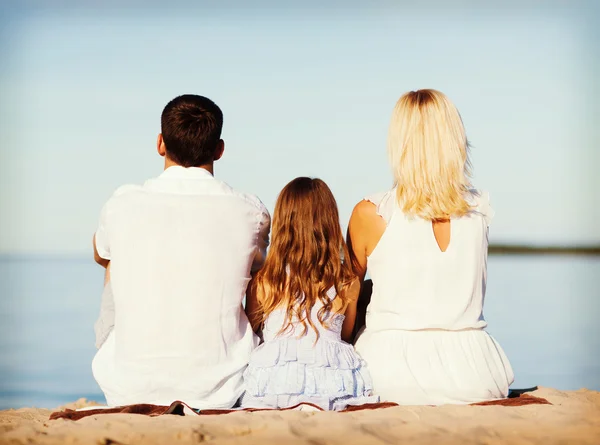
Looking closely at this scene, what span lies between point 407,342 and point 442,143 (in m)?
1.00

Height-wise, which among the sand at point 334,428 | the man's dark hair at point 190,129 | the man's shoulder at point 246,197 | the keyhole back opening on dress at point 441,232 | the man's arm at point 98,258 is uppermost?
the man's dark hair at point 190,129

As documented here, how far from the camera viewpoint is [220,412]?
3.98 meters

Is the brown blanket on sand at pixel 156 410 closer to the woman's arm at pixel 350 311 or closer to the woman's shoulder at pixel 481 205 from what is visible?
the woman's arm at pixel 350 311

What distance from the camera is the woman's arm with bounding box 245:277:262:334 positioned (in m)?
4.31

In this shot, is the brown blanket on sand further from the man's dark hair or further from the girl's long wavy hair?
the man's dark hair

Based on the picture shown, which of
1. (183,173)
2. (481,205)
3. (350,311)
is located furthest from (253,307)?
(481,205)

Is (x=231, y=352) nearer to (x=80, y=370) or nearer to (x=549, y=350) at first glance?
(x=80, y=370)

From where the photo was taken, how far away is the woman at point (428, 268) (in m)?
4.25

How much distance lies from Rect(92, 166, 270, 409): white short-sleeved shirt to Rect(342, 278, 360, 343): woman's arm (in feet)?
1.82

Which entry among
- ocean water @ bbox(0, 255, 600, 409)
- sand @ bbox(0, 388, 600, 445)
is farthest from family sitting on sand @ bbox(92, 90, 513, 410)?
ocean water @ bbox(0, 255, 600, 409)

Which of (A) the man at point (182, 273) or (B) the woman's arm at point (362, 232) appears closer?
(A) the man at point (182, 273)

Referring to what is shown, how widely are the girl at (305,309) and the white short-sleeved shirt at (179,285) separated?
6.3 inches

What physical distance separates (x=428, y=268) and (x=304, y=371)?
2.62 ft

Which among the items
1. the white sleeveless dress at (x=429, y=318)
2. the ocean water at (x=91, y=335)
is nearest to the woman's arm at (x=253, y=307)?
the white sleeveless dress at (x=429, y=318)
